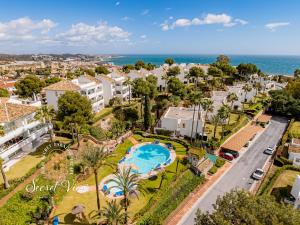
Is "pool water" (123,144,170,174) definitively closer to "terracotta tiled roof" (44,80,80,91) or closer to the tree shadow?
the tree shadow

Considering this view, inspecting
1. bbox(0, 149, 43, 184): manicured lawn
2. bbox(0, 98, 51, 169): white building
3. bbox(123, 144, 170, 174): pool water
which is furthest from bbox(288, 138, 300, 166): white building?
bbox(0, 98, 51, 169): white building

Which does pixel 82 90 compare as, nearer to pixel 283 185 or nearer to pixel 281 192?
pixel 281 192

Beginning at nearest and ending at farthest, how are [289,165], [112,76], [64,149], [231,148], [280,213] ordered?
[280,213] < [289,165] < [64,149] < [231,148] < [112,76]

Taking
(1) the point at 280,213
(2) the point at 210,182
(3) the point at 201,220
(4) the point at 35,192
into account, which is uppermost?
(1) the point at 280,213

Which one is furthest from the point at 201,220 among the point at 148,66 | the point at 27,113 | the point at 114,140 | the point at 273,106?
the point at 148,66

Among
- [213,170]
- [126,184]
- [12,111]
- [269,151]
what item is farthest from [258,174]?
[12,111]

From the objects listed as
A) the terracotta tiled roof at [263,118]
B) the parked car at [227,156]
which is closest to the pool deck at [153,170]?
the parked car at [227,156]

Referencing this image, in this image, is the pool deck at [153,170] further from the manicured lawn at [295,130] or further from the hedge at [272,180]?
the manicured lawn at [295,130]

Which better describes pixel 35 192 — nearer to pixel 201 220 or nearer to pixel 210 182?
pixel 201 220
